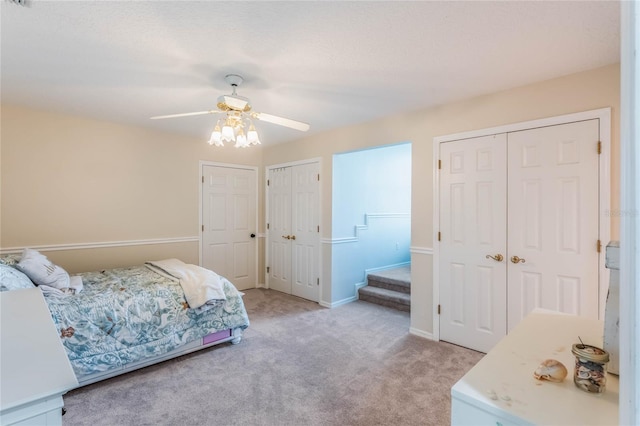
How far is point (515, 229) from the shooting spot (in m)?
2.66

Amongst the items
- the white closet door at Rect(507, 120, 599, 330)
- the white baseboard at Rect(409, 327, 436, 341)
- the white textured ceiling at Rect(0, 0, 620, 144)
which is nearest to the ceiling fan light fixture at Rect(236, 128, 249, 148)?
the white textured ceiling at Rect(0, 0, 620, 144)

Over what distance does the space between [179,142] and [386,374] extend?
3.77m

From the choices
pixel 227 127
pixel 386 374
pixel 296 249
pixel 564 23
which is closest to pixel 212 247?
pixel 296 249

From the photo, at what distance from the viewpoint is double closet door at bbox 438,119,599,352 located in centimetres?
235

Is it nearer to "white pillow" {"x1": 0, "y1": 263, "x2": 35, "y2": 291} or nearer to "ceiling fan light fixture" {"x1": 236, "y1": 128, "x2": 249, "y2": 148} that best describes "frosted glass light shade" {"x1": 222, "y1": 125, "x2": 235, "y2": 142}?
"ceiling fan light fixture" {"x1": 236, "y1": 128, "x2": 249, "y2": 148}

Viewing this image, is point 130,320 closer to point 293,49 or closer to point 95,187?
point 95,187

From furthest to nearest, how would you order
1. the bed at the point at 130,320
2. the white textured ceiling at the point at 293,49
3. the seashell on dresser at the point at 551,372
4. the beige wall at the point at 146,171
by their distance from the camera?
1. the beige wall at the point at 146,171
2. the bed at the point at 130,320
3. the white textured ceiling at the point at 293,49
4. the seashell on dresser at the point at 551,372

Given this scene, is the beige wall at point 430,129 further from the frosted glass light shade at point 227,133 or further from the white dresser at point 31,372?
the white dresser at point 31,372

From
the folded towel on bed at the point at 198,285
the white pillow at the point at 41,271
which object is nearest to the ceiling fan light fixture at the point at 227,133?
→ the folded towel on bed at the point at 198,285

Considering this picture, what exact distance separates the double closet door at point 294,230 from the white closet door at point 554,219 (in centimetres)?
237

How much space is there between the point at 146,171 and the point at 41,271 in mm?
1868

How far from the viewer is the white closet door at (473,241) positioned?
274 centimetres

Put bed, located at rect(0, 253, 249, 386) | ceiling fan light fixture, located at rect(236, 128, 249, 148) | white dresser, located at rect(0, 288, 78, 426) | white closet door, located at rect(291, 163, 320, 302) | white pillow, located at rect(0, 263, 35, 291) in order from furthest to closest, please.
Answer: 1. white closet door, located at rect(291, 163, 320, 302)
2. ceiling fan light fixture, located at rect(236, 128, 249, 148)
3. bed, located at rect(0, 253, 249, 386)
4. white pillow, located at rect(0, 263, 35, 291)
5. white dresser, located at rect(0, 288, 78, 426)

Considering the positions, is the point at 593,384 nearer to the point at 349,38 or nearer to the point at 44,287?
the point at 349,38
